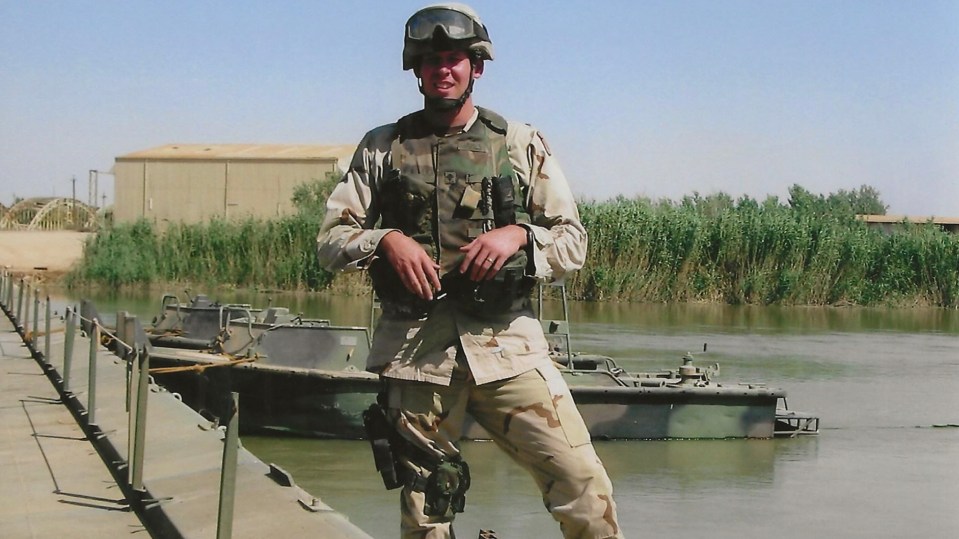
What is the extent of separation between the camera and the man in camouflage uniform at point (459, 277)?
3.48 m

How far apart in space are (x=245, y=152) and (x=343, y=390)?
39649 millimetres

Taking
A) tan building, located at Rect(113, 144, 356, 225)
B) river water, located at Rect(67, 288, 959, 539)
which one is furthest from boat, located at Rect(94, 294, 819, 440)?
tan building, located at Rect(113, 144, 356, 225)

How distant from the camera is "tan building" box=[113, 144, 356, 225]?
49.3 m

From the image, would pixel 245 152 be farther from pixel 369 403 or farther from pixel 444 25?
pixel 444 25

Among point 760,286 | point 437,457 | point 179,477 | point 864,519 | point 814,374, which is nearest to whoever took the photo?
point 437,457

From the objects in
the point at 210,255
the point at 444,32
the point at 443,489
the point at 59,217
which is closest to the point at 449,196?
the point at 444,32

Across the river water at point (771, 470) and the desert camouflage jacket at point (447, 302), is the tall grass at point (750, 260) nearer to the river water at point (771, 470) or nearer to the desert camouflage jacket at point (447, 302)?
the river water at point (771, 470)

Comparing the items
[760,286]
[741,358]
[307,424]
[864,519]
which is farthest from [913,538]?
[760,286]

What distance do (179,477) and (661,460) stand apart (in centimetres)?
718

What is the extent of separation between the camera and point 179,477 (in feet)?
20.4

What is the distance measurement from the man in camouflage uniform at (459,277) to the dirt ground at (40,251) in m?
38.4

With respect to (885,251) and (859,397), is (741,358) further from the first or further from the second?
(885,251)

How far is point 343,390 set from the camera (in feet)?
42.5

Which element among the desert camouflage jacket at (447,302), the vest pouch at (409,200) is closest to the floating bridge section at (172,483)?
the desert camouflage jacket at (447,302)
